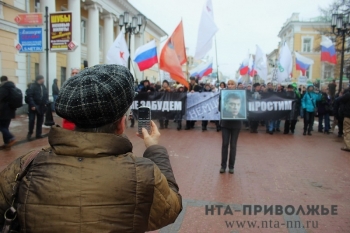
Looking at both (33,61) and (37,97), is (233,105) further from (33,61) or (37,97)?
(33,61)

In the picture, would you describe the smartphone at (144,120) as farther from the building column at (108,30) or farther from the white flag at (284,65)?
the building column at (108,30)

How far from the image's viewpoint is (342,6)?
23.5m

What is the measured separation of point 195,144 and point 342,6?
19.5 metres

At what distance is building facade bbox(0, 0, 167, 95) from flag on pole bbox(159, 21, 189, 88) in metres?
1.76

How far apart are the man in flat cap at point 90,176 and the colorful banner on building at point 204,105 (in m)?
12.0

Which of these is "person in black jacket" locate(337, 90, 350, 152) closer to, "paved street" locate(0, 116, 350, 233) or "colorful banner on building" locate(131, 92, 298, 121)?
"paved street" locate(0, 116, 350, 233)

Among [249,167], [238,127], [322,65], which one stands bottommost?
[249,167]

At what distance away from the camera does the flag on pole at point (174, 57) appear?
11.6 meters

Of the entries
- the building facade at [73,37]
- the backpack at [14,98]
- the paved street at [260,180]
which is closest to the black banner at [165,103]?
the building facade at [73,37]

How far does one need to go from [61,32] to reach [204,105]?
628 centimetres

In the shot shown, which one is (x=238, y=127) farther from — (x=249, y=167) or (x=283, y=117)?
(x=283, y=117)

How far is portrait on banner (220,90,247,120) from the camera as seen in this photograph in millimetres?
6586

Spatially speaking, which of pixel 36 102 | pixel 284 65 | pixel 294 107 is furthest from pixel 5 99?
pixel 284 65

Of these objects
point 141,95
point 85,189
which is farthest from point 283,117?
point 85,189
